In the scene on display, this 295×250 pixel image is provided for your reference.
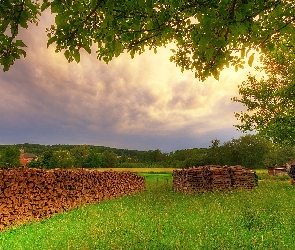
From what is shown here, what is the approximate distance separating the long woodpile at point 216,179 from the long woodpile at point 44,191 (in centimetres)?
573

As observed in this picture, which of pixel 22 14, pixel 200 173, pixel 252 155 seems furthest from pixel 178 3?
pixel 252 155

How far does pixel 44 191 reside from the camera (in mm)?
12586

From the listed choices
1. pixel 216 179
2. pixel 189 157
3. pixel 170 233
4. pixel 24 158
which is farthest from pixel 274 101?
pixel 189 157

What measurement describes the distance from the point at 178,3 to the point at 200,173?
55.1 ft

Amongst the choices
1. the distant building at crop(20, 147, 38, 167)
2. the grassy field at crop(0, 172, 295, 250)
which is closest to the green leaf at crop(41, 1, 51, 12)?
the grassy field at crop(0, 172, 295, 250)

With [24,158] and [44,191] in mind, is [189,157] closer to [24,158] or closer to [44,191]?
[24,158]

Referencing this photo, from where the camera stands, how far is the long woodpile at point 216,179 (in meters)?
18.8

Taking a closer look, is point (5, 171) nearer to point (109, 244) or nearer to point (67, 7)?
point (109, 244)

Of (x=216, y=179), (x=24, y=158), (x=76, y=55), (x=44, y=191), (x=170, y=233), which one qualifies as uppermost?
(x=76, y=55)

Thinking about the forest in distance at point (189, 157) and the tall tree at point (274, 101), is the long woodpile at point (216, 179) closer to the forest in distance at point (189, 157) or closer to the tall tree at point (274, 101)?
the tall tree at point (274, 101)

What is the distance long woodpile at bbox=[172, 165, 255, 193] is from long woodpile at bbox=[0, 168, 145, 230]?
5735 mm

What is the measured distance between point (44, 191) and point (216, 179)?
11.4 metres

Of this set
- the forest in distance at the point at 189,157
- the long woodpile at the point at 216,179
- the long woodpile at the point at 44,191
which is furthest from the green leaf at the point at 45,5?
the forest in distance at the point at 189,157

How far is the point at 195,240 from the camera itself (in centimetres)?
648
